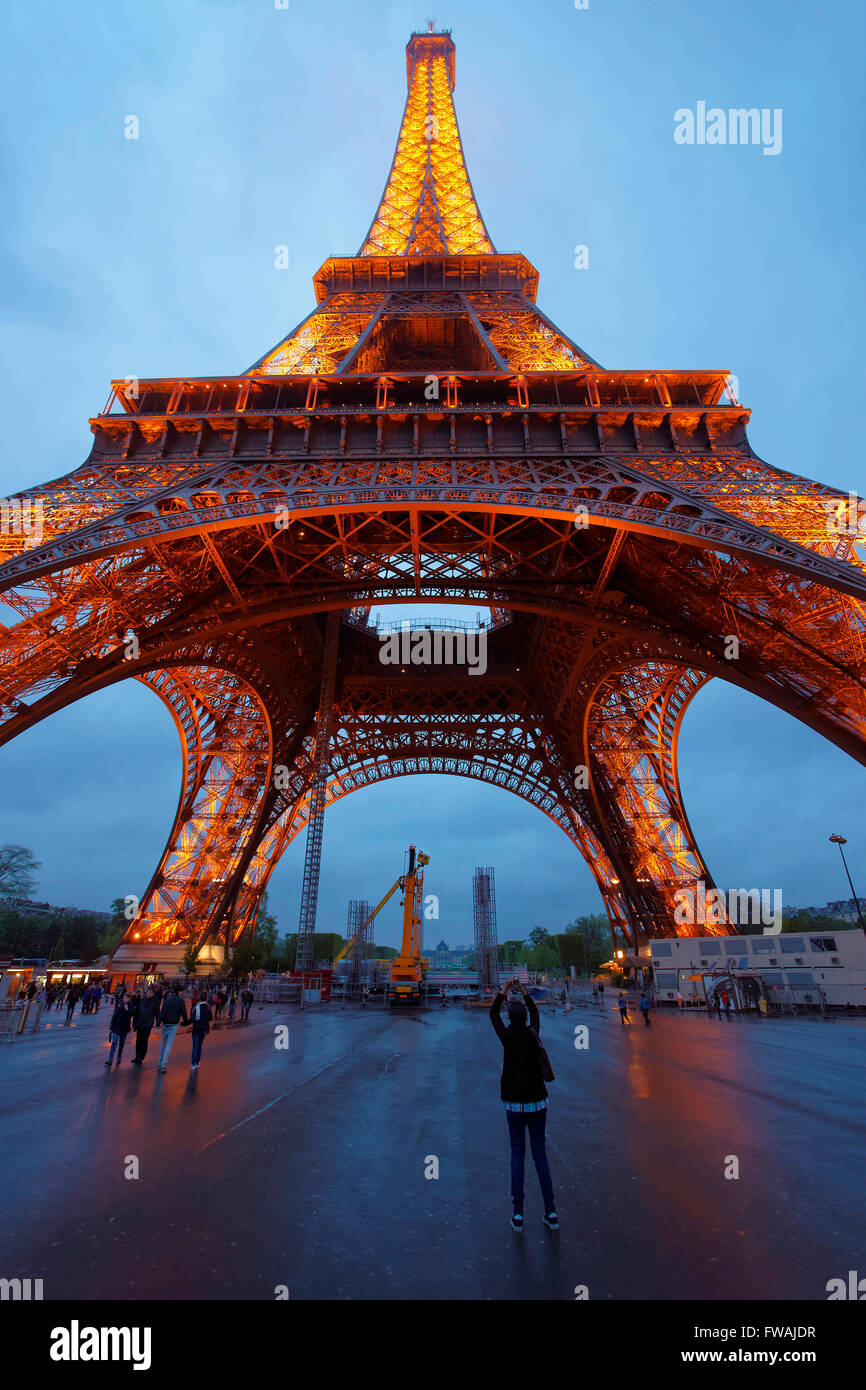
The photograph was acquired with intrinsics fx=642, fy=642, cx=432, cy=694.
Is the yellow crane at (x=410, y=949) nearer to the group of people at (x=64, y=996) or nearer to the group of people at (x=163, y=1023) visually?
the group of people at (x=64, y=996)

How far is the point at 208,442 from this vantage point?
20.0 m

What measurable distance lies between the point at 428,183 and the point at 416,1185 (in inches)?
1767

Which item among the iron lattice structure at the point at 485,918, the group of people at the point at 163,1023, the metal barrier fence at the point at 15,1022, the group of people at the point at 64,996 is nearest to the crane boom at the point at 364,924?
the iron lattice structure at the point at 485,918

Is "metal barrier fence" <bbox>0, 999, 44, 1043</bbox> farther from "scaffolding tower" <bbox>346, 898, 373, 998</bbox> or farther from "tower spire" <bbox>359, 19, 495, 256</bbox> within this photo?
"tower spire" <bbox>359, 19, 495, 256</bbox>

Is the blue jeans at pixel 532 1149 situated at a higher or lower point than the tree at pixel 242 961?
higher

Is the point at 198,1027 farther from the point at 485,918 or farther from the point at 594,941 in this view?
the point at 594,941

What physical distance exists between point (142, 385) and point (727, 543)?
18438 mm

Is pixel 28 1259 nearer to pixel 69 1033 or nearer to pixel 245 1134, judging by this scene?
pixel 245 1134

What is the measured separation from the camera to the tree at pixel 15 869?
144 feet

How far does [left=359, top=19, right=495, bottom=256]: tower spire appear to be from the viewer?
32.7 m

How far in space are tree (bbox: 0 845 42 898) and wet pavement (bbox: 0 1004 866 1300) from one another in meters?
41.5

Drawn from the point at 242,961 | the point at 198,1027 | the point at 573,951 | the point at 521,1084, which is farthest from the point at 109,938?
the point at 521,1084

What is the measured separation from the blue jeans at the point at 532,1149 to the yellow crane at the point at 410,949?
26.1 meters
